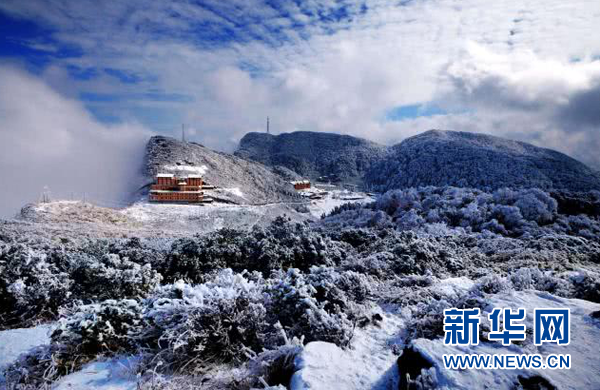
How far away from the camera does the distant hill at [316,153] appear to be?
119 metres

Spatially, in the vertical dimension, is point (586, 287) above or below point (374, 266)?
above

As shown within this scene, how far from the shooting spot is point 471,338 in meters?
3.70

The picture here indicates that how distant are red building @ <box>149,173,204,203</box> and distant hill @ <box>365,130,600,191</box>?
53.1 meters

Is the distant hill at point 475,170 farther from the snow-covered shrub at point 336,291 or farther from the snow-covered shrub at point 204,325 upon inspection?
the snow-covered shrub at point 204,325

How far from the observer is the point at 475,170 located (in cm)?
7719

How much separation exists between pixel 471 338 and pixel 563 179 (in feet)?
286

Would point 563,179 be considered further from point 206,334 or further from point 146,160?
point 206,334

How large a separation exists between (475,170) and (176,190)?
6497 centimetres

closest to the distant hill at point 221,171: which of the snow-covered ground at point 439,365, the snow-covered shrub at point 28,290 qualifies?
the snow-covered shrub at point 28,290

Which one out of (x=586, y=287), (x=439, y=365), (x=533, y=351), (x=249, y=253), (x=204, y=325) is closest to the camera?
(x=439, y=365)

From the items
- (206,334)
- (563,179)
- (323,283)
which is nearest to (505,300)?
(323,283)

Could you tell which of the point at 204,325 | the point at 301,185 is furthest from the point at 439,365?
the point at 301,185

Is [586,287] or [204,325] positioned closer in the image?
[204,325]

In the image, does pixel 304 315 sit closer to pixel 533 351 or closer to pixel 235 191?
pixel 533 351
